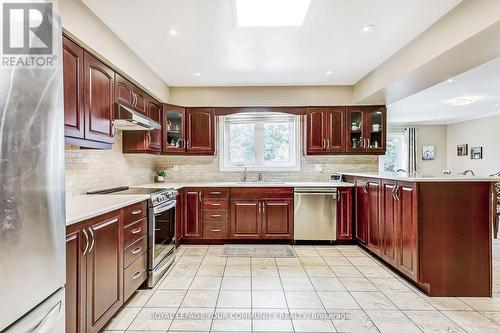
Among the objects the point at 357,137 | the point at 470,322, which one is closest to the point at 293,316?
the point at 470,322

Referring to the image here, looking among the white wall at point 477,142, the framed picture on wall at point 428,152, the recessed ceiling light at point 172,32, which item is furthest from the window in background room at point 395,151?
the recessed ceiling light at point 172,32

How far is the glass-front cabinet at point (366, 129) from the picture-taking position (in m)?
4.30

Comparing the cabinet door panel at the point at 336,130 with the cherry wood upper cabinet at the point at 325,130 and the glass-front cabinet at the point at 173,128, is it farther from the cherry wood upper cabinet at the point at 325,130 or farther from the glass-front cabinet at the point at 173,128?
the glass-front cabinet at the point at 173,128

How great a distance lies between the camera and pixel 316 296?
248 cm

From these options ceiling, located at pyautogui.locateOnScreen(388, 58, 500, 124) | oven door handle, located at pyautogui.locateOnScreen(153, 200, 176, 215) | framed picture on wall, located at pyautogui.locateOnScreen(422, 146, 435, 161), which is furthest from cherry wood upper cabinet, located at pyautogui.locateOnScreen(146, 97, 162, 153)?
framed picture on wall, located at pyautogui.locateOnScreen(422, 146, 435, 161)

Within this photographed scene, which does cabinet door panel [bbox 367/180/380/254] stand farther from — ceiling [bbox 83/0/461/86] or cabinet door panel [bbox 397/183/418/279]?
ceiling [bbox 83/0/461/86]

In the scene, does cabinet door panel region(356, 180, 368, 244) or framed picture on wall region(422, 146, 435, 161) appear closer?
cabinet door panel region(356, 180, 368, 244)

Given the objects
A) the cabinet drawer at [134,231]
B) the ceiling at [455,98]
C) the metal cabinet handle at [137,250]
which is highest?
the ceiling at [455,98]

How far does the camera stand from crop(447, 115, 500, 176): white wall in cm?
703

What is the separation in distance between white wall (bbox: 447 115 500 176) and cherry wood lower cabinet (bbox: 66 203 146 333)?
8731 millimetres

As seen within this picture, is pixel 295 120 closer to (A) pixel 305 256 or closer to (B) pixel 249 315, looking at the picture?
(A) pixel 305 256

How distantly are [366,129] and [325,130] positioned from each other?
0.64 metres

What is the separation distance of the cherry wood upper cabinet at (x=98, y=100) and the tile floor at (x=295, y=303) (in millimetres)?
1489

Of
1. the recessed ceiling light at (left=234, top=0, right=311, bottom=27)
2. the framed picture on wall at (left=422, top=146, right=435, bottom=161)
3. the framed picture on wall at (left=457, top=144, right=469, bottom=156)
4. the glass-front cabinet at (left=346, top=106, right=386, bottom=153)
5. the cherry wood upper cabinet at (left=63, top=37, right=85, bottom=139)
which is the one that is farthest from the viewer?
the framed picture on wall at (left=422, top=146, right=435, bottom=161)
